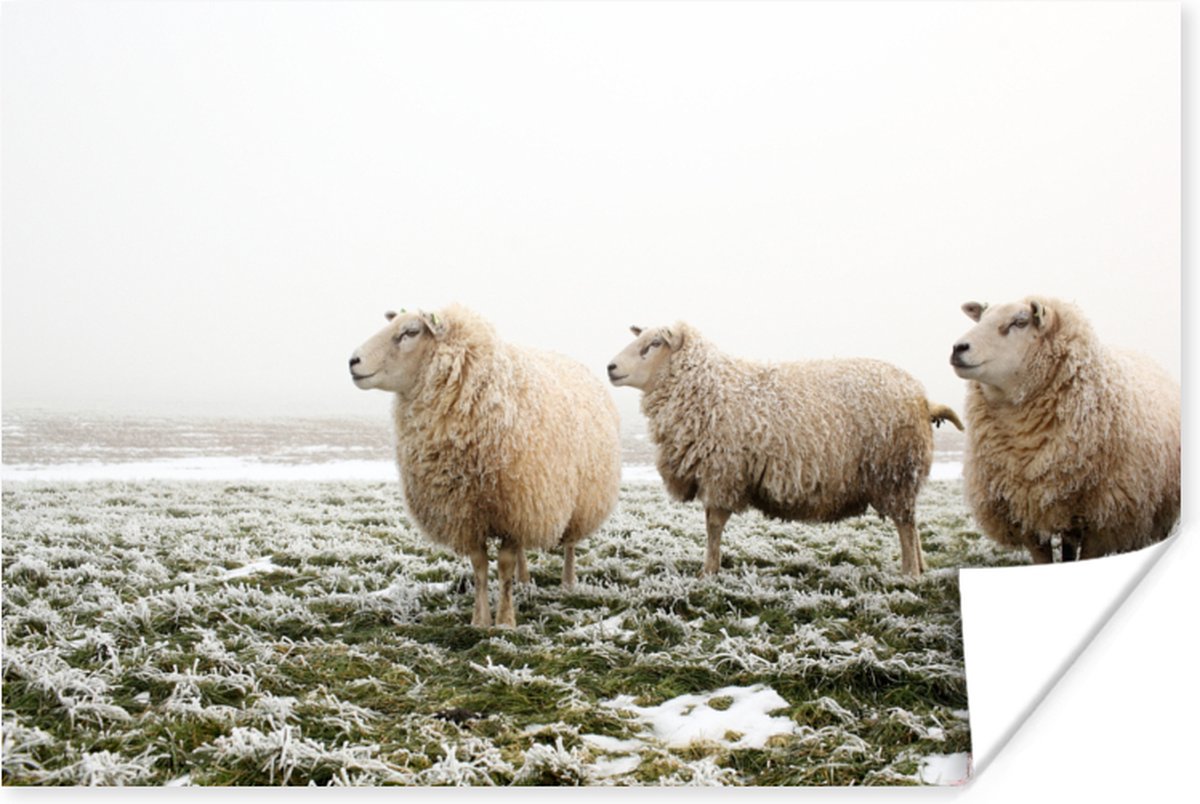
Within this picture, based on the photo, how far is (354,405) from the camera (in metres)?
3.93

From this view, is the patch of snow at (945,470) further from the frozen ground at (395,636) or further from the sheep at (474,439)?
the sheep at (474,439)

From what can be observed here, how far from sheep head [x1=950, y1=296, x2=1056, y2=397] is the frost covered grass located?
0.70 m

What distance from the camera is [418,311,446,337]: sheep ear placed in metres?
3.65

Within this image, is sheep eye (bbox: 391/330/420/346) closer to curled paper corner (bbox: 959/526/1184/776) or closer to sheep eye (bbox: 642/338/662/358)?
sheep eye (bbox: 642/338/662/358)

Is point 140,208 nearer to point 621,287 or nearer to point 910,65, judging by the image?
point 621,287

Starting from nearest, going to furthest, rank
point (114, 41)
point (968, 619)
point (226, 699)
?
1. point (226, 699)
2. point (968, 619)
3. point (114, 41)

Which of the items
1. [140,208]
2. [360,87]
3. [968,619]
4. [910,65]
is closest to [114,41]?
[140,208]

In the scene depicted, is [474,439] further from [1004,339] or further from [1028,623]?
[1028,623]

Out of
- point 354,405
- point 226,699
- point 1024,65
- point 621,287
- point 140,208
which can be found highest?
point 1024,65

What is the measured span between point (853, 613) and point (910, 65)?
2013 mm

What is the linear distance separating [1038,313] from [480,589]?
7.48 ft

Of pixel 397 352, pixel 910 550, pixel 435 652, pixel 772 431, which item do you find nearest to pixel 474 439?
pixel 397 352

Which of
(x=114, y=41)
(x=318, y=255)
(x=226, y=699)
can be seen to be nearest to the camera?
(x=226, y=699)

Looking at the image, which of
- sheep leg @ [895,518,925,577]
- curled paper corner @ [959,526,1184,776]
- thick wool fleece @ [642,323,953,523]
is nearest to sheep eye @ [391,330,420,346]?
thick wool fleece @ [642,323,953,523]
